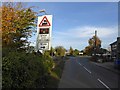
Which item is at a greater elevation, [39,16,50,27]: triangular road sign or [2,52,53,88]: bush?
[39,16,50,27]: triangular road sign

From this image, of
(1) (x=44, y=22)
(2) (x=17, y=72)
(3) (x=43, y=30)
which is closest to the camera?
(2) (x=17, y=72)

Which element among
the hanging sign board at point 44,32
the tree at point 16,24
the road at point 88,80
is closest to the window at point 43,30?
the hanging sign board at point 44,32

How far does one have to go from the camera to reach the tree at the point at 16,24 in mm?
12703

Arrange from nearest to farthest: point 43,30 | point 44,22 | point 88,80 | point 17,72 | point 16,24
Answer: point 17,72 < point 44,22 < point 43,30 < point 16,24 < point 88,80

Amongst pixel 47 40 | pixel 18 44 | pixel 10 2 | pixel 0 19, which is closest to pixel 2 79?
pixel 47 40

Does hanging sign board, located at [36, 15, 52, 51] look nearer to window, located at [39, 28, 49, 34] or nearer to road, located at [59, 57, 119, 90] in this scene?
window, located at [39, 28, 49, 34]

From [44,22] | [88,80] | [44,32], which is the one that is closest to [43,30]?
[44,32]

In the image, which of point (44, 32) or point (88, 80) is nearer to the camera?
point (44, 32)

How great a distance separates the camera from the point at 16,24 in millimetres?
13422

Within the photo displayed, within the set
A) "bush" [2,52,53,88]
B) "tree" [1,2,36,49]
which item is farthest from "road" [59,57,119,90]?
"bush" [2,52,53,88]

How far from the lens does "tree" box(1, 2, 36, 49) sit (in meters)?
12.7

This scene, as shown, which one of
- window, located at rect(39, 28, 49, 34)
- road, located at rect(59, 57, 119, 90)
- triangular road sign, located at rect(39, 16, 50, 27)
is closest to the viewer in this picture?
triangular road sign, located at rect(39, 16, 50, 27)

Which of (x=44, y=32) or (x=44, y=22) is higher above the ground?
(x=44, y=22)

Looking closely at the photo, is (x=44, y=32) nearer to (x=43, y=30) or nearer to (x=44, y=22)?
(x=43, y=30)
